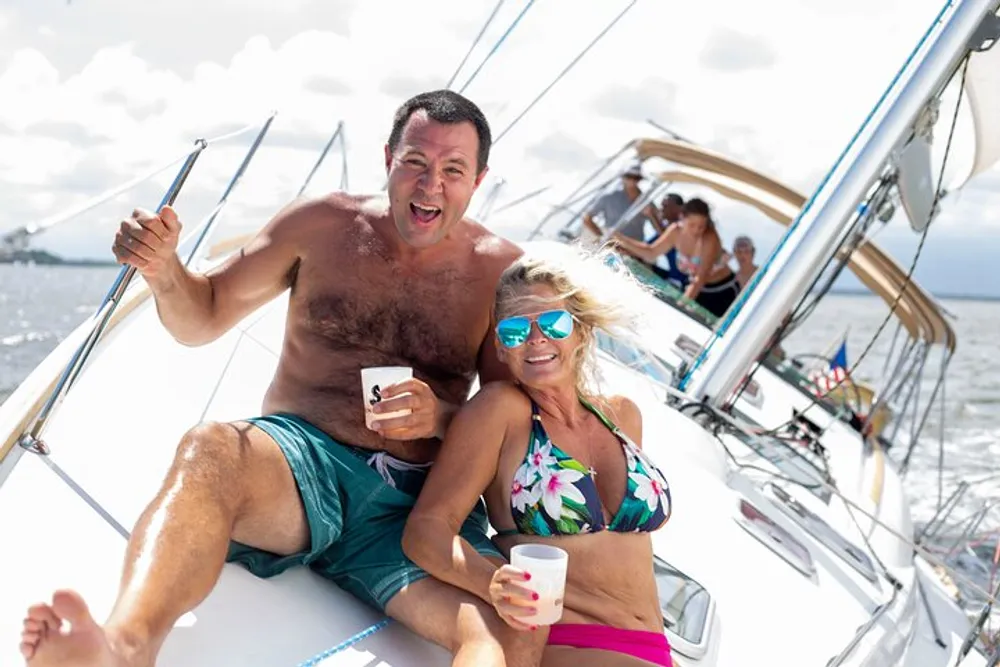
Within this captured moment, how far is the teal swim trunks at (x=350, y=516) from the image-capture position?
222cm

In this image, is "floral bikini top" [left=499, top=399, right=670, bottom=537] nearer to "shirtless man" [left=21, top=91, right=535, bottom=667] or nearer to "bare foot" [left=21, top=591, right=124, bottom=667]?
"shirtless man" [left=21, top=91, right=535, bottom=667]

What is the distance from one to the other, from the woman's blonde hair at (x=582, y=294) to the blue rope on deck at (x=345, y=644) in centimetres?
73

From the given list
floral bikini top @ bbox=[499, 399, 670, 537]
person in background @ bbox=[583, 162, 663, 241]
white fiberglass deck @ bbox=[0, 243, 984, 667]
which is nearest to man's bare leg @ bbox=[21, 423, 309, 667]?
white fiberglass deck @ bbox=[0, 243, 984, 667]

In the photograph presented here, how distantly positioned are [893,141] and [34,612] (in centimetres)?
330

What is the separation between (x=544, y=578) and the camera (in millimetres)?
1894

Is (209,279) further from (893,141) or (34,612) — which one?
(893,141)

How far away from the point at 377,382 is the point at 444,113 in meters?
0.75

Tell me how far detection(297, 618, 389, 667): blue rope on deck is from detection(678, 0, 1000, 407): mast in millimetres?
2046

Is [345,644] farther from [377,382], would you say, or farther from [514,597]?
[377,382]

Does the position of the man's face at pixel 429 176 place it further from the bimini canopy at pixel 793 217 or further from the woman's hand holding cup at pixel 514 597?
the bimini canopy at pixel 793 217

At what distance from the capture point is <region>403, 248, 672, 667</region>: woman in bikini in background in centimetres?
219

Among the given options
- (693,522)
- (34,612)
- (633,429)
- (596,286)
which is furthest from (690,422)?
(34,612)

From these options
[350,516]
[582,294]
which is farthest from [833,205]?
[350,516]

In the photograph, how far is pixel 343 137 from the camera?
15.5ft
